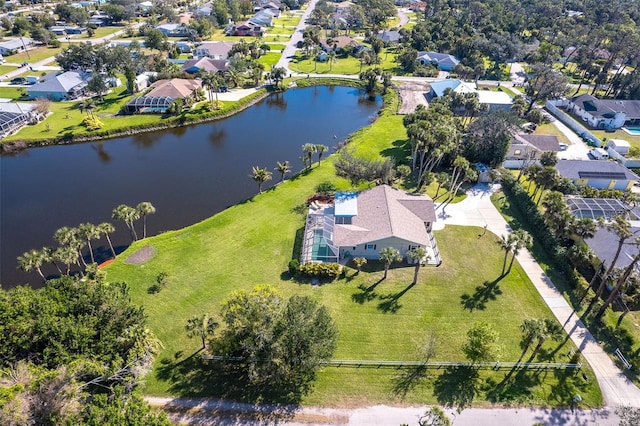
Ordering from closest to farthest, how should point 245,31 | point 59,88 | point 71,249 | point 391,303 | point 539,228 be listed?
1. point 71,249
2. point 391,303
3. point 539,228
4. point 59,88
5. point 245,31

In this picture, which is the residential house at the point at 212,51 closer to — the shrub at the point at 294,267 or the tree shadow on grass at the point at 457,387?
the shrub at the point at 294,267

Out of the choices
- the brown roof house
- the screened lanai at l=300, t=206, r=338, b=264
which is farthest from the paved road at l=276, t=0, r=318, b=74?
the screened lanai at l=300, t=206, r=338, b=264

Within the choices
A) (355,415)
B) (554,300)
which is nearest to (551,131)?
(554,300)

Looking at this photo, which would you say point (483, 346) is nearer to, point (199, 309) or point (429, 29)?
point (199, 309)

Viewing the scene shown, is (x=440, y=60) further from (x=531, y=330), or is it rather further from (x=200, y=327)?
(x=200, y=327)

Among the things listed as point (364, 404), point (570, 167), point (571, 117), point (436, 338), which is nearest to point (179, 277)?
point (364, 404)
